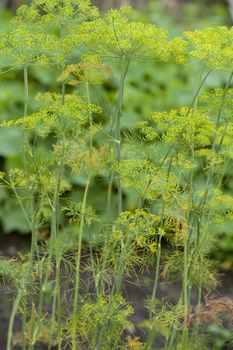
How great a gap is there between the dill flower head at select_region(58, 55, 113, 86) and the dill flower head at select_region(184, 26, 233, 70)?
327mm

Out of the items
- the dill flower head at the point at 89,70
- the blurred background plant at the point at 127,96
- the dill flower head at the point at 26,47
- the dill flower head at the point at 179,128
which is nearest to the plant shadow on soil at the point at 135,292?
the blurred background plant at the point at 127,96

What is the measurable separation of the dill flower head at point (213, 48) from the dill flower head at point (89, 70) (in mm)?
327

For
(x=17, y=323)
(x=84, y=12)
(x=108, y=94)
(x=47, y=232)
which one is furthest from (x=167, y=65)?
(x=84, y=12)

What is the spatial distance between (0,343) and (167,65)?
2.80 meters

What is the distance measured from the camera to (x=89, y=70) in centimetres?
314

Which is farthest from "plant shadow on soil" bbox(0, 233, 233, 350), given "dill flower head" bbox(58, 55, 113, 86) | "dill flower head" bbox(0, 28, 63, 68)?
"dill flower head" bbox(0, 28, 63, 68)

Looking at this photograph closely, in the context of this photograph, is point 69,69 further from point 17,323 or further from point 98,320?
point 17,323

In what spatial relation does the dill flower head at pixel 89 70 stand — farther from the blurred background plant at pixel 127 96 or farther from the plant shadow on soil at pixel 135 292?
the blurred background plant at pixel 127 96

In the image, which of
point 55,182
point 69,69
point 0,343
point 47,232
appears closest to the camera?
point 69,69

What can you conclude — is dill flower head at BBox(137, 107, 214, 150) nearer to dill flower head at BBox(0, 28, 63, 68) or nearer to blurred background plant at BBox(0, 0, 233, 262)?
dill flower head at BBox(0, 28, 63, 68)

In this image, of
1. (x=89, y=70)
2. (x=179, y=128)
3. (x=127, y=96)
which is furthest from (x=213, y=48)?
(x=127, y=96)

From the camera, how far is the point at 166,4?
31.5 feet

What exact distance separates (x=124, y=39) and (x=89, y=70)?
27 centimetres

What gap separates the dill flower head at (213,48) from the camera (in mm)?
3000
